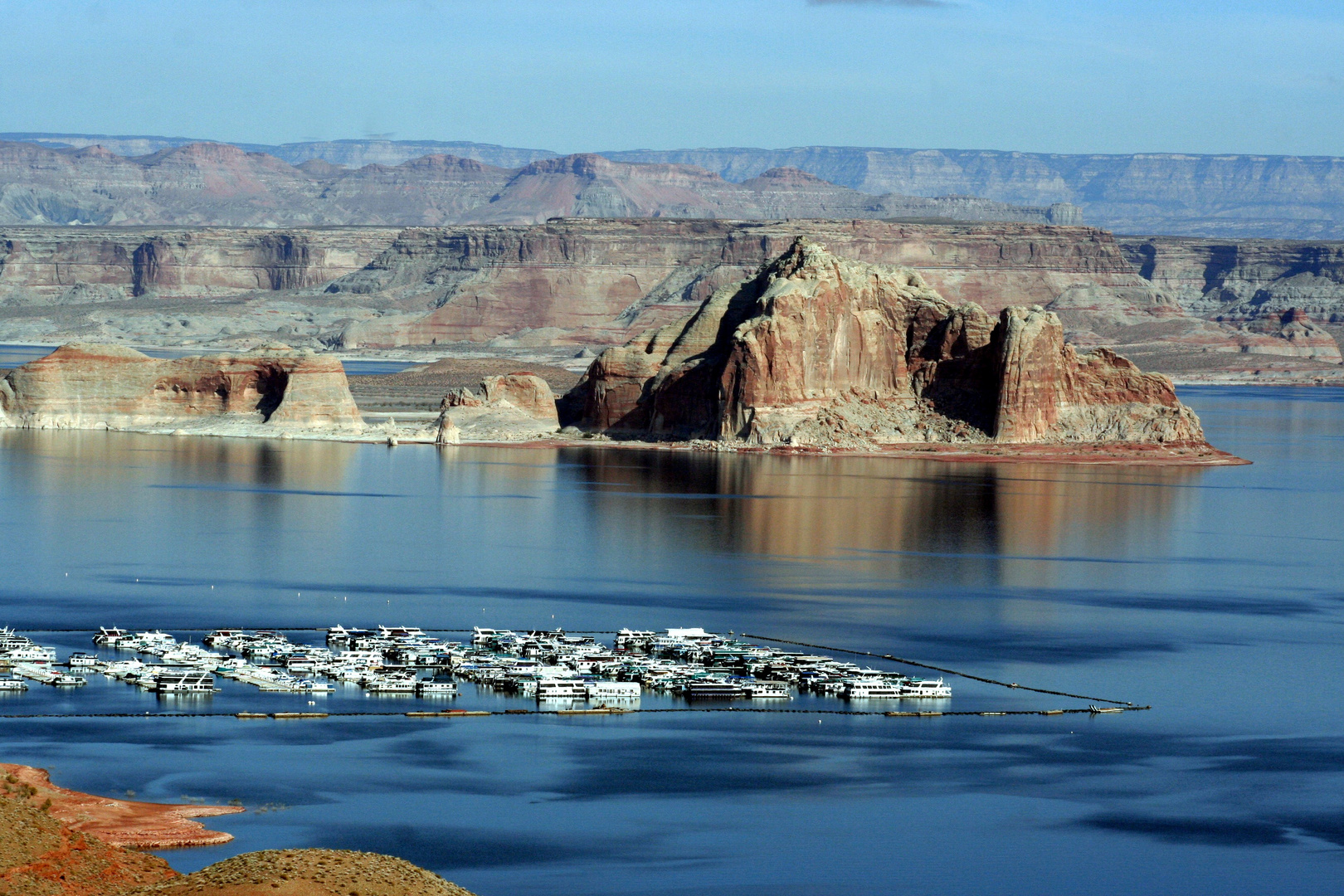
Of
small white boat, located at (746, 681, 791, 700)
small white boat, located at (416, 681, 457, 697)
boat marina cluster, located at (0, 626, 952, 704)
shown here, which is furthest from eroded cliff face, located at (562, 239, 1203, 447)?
small white boat, located at (416, 681, 457, 697)

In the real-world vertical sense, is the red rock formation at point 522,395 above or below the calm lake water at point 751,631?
above

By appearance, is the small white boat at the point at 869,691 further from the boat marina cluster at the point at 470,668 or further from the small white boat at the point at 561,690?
the small white boat at the point at 561,690

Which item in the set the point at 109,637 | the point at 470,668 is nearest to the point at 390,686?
the point at 470,668

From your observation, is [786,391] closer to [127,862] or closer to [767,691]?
[767,691]

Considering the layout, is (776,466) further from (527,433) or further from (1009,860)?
(1009,860)

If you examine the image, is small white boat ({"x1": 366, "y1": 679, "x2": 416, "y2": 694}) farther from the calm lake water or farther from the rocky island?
the rocky island

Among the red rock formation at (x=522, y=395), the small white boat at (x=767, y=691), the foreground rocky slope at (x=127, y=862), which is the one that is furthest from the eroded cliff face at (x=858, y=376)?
the foreground rocky slope at (x=127, y=862)
